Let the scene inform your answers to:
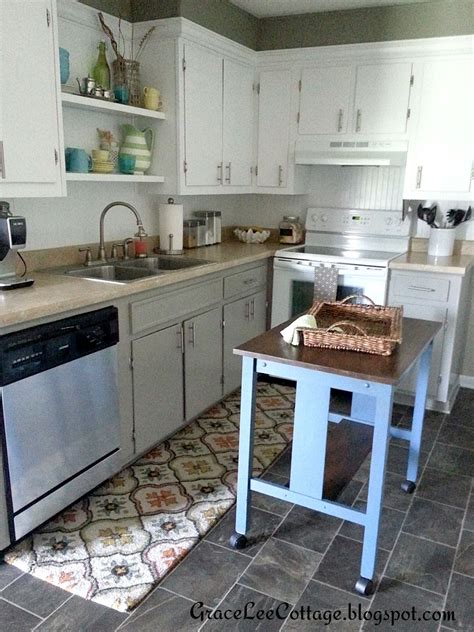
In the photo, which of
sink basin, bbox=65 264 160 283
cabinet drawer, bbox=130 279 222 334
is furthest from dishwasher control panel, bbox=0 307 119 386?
sink basin, bbox=65 264 160 283

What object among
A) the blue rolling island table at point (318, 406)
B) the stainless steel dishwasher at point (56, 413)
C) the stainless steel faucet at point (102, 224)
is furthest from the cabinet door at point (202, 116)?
the blue rolling island table at point (318, 406)

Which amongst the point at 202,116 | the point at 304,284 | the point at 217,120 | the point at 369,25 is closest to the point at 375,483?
the point at 304,284

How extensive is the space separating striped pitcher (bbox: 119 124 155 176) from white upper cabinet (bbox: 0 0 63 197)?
72 cm

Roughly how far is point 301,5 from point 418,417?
2.83 meters

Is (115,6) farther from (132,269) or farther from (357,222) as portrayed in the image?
(357,222)

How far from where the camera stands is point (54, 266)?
287 centimetres

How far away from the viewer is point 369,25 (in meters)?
3.63

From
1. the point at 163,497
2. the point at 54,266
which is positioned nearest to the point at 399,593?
the point at 163,497

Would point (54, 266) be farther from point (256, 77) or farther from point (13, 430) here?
point (256, 77)

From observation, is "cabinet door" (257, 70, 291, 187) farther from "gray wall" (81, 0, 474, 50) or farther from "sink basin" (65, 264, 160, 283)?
"sink basin" (65, 264, 160, 283)

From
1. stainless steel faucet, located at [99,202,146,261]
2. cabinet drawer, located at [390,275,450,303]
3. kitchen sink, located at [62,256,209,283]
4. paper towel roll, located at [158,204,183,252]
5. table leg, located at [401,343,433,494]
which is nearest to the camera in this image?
table leg, located at [401,343,433,494]

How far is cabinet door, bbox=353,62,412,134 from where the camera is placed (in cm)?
353

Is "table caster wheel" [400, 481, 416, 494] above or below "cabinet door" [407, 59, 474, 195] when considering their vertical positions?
below

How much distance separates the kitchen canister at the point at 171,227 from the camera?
11.2 ft
